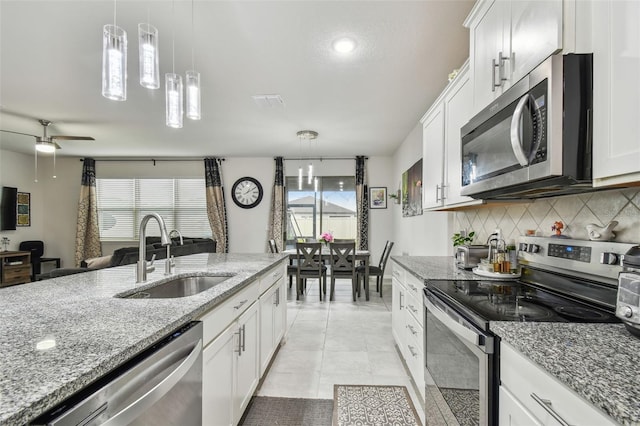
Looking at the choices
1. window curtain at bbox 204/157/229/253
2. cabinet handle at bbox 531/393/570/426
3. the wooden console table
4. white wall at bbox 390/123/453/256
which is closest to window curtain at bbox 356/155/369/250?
white wall at bbox 390/123/453/256

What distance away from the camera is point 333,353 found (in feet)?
9.14

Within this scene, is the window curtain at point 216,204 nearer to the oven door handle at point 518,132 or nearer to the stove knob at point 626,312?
the oven door handle at point 518,132

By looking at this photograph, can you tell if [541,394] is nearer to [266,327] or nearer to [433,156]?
[266,327]

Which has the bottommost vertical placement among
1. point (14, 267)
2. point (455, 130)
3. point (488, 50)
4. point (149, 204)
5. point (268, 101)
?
point (14, 267)

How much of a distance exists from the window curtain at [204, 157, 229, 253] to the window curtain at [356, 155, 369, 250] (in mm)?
2796

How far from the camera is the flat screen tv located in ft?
18.9

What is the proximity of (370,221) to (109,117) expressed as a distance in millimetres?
4709

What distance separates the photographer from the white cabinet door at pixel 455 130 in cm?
196

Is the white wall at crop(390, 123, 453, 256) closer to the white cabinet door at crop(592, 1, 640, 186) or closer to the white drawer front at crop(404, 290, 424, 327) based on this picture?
the white drawer front at crop(404, 290, 424, 327)

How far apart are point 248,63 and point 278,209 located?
3.98m

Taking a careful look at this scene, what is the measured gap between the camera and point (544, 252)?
5.17 ft

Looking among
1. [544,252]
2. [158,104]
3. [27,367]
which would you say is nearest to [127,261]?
[158,104]

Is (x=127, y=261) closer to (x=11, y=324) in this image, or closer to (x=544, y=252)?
(x=11, y=324)

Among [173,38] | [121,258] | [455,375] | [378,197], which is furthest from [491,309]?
[378,197]
